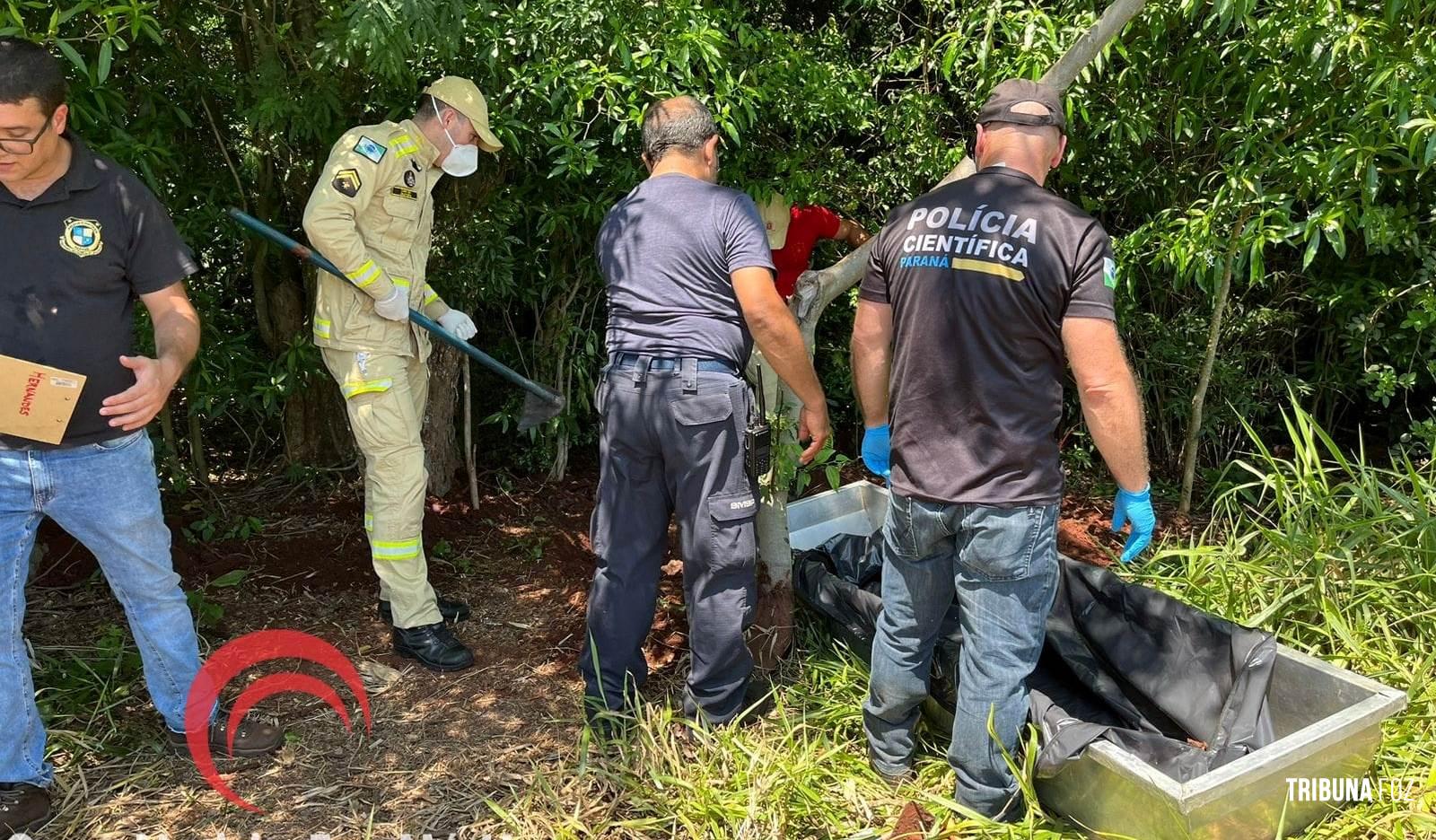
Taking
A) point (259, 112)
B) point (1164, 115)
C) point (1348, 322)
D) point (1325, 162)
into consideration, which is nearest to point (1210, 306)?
point (1348, 322)

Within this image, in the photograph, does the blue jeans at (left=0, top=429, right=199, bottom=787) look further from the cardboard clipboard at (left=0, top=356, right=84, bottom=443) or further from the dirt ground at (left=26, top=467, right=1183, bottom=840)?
the dirt ground at (left=26, top=467, right=1183, bottom=840)

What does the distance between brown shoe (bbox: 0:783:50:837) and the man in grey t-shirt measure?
54.9 inches

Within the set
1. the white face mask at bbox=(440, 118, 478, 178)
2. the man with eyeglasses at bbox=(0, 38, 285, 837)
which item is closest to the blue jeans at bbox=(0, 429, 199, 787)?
the man with eyeglasses at bbox=(0, 38, 285, 837)

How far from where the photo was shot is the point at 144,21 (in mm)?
2723

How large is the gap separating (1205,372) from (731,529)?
252 centimetres

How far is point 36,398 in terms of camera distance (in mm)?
A: 2408

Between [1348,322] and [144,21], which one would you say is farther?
[1348,322]

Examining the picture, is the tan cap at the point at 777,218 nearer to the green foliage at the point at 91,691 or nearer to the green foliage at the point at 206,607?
the green foliage at the point at 206,607

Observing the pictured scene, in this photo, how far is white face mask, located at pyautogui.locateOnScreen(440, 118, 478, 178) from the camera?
3.40 metres

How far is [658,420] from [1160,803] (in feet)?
4.91

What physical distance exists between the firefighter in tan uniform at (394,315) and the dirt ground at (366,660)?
27 centimetres

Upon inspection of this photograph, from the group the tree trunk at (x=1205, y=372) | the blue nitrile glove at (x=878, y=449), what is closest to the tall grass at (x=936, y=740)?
the tree trunk at (x=1205, y=372)

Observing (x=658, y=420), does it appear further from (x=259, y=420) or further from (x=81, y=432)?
(x=259, y=420)

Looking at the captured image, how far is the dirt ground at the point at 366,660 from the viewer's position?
2.78 m
